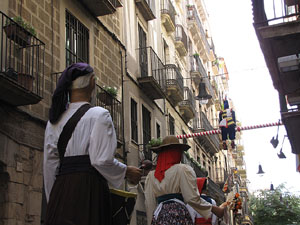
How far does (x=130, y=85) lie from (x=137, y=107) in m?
1.03

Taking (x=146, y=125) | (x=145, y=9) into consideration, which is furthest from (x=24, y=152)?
(x=145, y=9)

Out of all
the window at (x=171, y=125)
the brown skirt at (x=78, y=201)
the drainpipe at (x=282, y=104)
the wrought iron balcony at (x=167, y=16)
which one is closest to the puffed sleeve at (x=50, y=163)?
the brown skirt at (x=78, y=201)

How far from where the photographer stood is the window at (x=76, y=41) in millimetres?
12336

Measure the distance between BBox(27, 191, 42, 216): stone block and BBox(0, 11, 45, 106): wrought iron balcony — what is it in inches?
69.4

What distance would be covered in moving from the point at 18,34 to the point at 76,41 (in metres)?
3.87

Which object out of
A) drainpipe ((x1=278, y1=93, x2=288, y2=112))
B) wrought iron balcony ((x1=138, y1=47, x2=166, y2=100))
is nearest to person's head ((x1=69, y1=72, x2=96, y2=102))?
drainpipe ((x1=278, y1=93, x2=288, y2=112))

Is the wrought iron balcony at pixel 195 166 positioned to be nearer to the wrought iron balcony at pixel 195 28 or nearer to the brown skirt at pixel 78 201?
the wrought iron balcony at pixel 195 28

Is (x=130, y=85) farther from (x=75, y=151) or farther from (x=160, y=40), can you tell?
(x=75, y=151)

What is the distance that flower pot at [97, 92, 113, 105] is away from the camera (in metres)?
12.9

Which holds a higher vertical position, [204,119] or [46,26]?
[204,119]

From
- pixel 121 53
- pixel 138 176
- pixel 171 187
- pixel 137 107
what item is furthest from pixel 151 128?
pixel 138 176

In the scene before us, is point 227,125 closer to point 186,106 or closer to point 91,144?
point 186,106

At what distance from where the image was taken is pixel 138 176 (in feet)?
12.3

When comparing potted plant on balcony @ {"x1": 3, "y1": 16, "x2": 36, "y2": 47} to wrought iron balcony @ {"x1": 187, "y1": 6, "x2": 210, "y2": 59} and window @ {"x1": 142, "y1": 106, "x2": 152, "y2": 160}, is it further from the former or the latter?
wrought iron balcony @ {"x1": 187, "y1": 6, "x2": 210, "y2": 59}
